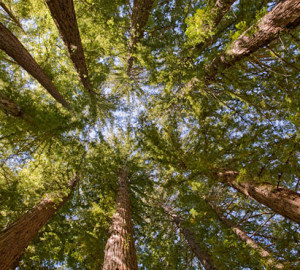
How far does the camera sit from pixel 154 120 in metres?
5.68

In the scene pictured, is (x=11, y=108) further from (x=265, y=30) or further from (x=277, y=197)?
(x=277, y=197)

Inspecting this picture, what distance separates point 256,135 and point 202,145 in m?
1.18

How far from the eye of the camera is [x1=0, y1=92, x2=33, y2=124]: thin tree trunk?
4.20m

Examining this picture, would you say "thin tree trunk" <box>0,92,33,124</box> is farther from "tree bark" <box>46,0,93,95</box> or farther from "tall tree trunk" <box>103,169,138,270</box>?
"tall tree trunk" <box>103,169,138,270</box>

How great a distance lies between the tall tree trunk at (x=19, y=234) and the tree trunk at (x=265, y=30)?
5.60 m

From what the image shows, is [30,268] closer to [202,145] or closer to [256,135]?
[202,145]

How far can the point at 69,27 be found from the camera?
13.8ft

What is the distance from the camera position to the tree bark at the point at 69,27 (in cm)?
361

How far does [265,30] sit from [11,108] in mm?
5775

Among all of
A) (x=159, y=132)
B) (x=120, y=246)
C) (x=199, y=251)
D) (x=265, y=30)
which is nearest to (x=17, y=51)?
(x=159, y=132)

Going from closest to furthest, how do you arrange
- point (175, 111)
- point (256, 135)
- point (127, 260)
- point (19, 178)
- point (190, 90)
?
1. point (127, 260)
2. point (256, 135)
3. point (190, 90)
4. point (19, 178)
5. point (175, 111)

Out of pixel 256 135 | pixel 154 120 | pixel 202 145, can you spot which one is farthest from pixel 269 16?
pixel 154 120

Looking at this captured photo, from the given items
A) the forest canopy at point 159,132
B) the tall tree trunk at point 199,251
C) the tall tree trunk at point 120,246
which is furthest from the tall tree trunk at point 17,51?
the tall tree trunk at point 199,251

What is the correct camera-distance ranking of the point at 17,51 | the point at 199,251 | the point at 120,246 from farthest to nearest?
the point at 199,251, the point at 17,51, the point at 120,246
